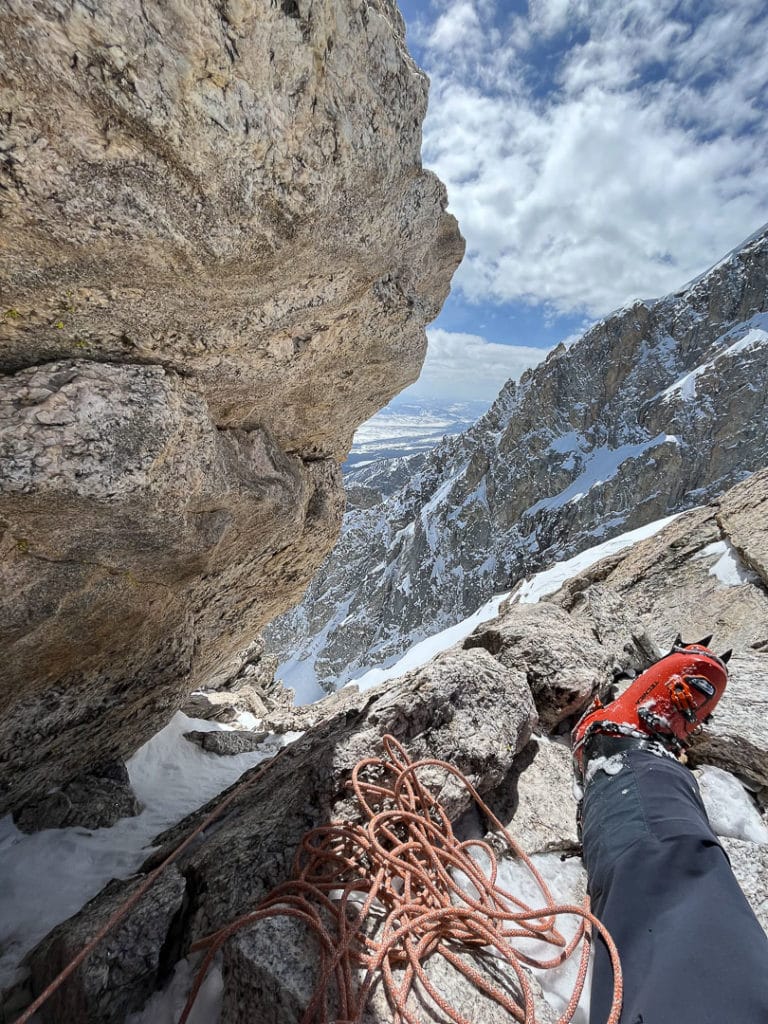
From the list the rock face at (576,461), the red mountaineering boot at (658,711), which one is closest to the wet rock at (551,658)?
the red mountaineering boot at (658,711)

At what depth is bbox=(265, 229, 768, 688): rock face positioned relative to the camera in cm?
9694

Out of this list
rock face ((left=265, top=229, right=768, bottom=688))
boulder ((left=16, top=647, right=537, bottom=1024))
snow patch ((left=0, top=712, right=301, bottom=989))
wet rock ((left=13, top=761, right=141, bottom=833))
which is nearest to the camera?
boulder ((left=16, top=647, right=537, bottom=1024))

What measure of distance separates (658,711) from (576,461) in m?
120

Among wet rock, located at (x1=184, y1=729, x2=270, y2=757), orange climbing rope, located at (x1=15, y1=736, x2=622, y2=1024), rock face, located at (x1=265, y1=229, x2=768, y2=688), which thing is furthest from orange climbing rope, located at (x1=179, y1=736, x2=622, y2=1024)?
rock face, located at (x1=265, y1=229, x2=768, y2=688)

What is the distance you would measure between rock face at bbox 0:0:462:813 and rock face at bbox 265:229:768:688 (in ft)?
331

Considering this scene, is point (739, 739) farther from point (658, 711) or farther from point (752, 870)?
point (752, 870)

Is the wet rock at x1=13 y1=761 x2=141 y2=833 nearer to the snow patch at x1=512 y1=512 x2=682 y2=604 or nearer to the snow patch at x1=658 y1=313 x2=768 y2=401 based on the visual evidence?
the snow patch at x1=512 y1=512 x2=682 y2=604

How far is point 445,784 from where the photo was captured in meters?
3.89

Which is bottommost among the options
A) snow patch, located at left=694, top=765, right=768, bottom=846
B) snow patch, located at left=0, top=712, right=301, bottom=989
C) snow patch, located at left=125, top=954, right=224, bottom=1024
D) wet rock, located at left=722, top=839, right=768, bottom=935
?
snow patch, located at left=0, top=712, right=301, bottom=989

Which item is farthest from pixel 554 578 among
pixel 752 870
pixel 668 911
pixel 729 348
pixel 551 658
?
pixel 729 348

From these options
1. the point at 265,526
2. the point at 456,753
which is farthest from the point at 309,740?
the point at 265,526

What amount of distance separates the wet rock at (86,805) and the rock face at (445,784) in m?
0.86

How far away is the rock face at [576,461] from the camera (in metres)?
96.9

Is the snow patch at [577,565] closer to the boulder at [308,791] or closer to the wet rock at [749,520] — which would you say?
the wet rock at [749,520]
